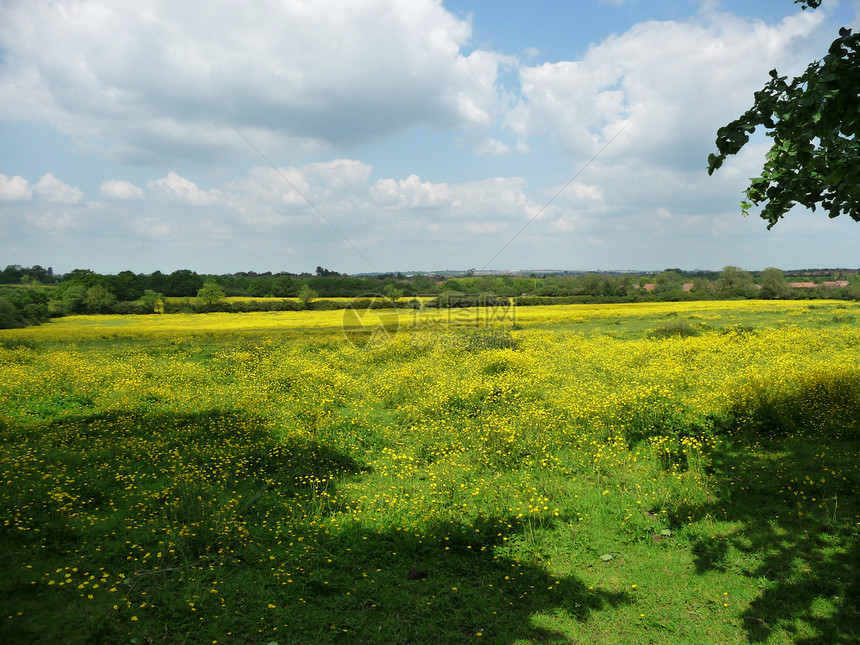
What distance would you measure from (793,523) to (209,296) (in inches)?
1737

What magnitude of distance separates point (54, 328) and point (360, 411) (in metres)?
25.5

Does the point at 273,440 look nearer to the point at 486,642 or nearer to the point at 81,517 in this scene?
the point at 81,517

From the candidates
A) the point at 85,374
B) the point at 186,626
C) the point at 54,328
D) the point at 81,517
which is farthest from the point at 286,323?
the point at 186,626

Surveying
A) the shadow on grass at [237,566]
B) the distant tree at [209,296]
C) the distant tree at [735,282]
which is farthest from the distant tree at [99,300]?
the distant tree at [735,282]

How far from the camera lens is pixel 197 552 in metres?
5.22

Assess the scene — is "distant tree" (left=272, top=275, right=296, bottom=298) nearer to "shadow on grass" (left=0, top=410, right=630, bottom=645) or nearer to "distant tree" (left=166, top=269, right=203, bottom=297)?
"distant tree" (left=166, top=269, right=203, bottom=297)

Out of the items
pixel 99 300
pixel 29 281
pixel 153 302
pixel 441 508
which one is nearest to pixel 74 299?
pixel 99 300

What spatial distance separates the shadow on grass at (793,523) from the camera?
4.21 meters

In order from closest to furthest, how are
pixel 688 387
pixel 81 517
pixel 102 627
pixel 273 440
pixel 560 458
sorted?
pixel 102 627, pixel 81 517, pixel 560 458, pixel 273 440, pixel 688 387

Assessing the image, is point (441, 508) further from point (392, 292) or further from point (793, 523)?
point (392, 292)

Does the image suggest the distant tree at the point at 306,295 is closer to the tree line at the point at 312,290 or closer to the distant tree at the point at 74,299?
the tree line at the point at 312,290

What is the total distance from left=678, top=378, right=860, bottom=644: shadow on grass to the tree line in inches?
952

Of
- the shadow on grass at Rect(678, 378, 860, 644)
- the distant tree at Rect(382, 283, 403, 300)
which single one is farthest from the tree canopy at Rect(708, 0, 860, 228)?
the distant tree at Rect(382, 283, 403, 300)

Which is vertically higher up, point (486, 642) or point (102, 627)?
point (102, 627)
